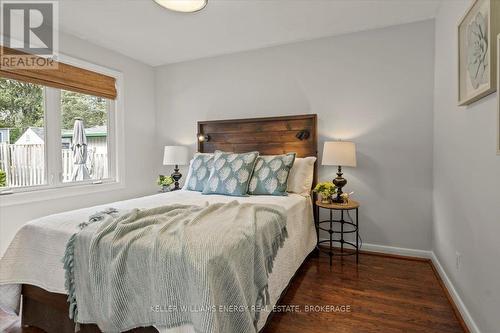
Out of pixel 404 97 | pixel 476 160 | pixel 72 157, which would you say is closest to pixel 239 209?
pixel 476 160

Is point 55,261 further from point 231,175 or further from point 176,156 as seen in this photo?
point 176,156

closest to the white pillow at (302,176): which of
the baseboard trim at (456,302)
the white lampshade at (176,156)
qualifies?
the baseboard trim at (456,302)

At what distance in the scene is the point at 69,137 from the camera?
3.26 m

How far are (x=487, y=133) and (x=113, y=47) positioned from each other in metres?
4.04

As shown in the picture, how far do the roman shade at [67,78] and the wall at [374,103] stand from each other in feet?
6.13

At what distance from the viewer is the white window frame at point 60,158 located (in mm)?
2805

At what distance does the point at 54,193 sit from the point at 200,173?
167cm

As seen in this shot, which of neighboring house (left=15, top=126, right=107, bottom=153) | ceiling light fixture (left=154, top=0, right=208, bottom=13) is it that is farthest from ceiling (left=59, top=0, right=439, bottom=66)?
neighboring house (left=15, top=126, right=107, bottom=153)

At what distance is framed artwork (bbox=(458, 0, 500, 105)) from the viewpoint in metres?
1.38

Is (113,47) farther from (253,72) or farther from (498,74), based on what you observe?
(498,74)

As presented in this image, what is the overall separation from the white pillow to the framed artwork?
4.92ft

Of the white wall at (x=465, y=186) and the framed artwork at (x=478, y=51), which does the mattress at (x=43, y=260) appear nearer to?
the white wall at (x=465, y=186)

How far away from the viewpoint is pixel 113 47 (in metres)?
3.54

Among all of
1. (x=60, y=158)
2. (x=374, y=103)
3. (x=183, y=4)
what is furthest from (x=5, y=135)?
(x=374, y=103)
